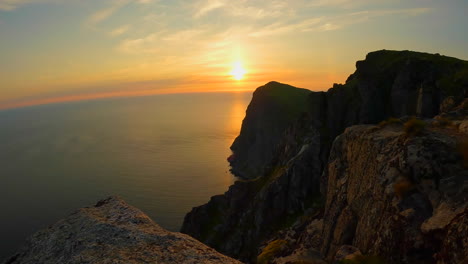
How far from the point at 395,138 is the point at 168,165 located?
17449 cm

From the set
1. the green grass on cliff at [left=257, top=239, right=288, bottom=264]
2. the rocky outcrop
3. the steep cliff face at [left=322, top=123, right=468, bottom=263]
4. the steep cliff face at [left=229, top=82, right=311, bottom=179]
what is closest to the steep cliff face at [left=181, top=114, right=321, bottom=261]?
the green grass on cliff at [left=257, top=239, right=288, bottom=264]

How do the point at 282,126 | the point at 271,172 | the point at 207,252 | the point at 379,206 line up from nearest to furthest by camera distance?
the point at 207,252 → the point at 379,206 → the point at 271,172 → the point at 282,126

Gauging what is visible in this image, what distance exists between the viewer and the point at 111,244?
15.9 meters

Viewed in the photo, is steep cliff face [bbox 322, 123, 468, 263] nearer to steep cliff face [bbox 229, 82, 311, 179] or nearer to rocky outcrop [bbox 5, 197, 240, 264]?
rocky outcrop [bbox 5, 197, 240, 264]

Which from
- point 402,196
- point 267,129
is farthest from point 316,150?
point 267,129

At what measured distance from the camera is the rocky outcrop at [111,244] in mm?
15055

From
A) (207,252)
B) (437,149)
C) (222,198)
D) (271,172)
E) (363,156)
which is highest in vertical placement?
(437,149)

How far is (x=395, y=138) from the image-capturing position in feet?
74.0

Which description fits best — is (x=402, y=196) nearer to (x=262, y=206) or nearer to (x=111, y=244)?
(x=111, y=244)

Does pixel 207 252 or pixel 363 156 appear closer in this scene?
pixel 207 252

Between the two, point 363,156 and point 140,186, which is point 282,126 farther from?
point 363,156

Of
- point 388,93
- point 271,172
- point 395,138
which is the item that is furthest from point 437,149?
point 271,172

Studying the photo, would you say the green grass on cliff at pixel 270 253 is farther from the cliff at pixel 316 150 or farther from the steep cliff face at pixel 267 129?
the steep cliff face at pixel 267 129

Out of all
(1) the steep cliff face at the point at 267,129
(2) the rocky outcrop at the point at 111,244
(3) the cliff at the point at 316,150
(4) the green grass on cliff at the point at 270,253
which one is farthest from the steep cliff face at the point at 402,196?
(1) the steep cliff face at the point at 267,129
